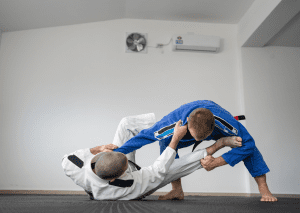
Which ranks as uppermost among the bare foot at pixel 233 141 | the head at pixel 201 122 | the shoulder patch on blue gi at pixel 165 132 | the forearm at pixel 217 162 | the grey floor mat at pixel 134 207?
the head at pixel 201 122

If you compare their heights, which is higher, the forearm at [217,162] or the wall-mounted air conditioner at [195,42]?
the wall-mounted air conditioner at [195,42]

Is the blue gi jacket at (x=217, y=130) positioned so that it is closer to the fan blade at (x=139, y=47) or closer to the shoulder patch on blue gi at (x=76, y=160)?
the shoulder patch on blue gi at (x=76, y=160)

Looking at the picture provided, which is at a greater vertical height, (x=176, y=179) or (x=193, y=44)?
(x=193, y=44)

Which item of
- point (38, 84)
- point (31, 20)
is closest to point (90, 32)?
point (31, 20)

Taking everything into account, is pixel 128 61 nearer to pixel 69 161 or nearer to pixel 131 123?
pixel 131 123

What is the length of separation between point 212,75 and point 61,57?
2582 millimetres

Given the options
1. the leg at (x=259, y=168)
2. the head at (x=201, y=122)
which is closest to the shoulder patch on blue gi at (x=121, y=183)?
the head at (x=201, y=122)

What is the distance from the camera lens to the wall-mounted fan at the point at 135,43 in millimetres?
4176

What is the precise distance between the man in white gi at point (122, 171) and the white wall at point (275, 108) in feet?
7.90

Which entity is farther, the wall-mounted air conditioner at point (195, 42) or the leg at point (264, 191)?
the wall-mounted air conditioner at point (195, 42)

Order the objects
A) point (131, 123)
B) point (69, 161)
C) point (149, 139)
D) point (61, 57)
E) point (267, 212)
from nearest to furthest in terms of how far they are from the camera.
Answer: point (267, 212), point (69, 161), point (149, 139), point (131, 123), point (61, 57)

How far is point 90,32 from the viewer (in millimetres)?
4242

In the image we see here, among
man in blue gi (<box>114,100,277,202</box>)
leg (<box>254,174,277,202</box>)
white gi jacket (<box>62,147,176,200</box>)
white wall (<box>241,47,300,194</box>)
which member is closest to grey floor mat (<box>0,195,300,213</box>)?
white gi jacket (<box>62,147,176,200</box>)

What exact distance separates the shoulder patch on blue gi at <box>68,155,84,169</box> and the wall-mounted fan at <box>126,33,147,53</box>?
2771mm
